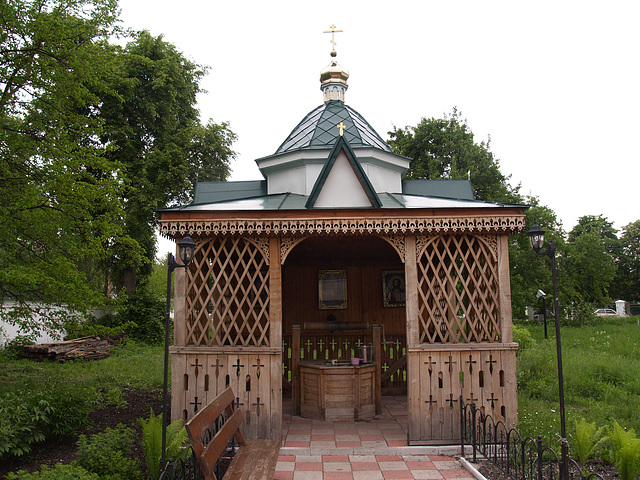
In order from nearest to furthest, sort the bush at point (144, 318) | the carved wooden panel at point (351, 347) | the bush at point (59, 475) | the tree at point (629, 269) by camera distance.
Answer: the bush at point (59, 475), the carved wooden panel at point (351, 347), the bush at point (144, 318), the tree at point (629, 269)

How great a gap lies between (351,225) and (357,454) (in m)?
2.83

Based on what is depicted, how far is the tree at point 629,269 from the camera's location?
38.4 metres

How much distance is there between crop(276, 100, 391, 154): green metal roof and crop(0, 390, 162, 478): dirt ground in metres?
5.29

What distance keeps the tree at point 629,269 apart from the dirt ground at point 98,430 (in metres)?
38.9

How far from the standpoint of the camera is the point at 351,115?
10641 millimetres

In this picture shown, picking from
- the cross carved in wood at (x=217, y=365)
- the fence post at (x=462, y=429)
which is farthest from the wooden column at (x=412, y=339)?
the cross carved in wood at (x=217, y=365)

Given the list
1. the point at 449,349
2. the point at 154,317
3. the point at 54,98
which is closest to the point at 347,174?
the point at 449,349

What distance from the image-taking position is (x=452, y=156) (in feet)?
80.0

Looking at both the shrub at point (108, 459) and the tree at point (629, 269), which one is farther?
the tree at point (629, 269)

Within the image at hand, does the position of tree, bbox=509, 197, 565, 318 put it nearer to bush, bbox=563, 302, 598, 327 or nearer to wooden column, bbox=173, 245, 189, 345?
bush, bbox=563, 302, 598, 327

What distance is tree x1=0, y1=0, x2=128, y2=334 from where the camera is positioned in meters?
7.29

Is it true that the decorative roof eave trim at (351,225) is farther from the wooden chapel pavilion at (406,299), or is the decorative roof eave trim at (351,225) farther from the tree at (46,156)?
the tree at (46,156)

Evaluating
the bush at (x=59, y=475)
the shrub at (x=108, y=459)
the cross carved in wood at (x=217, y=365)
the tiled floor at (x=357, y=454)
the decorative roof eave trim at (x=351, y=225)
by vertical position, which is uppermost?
the decorative roof eave trim at (x=351, y=225)

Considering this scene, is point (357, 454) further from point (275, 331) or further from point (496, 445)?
point (275, 331)
